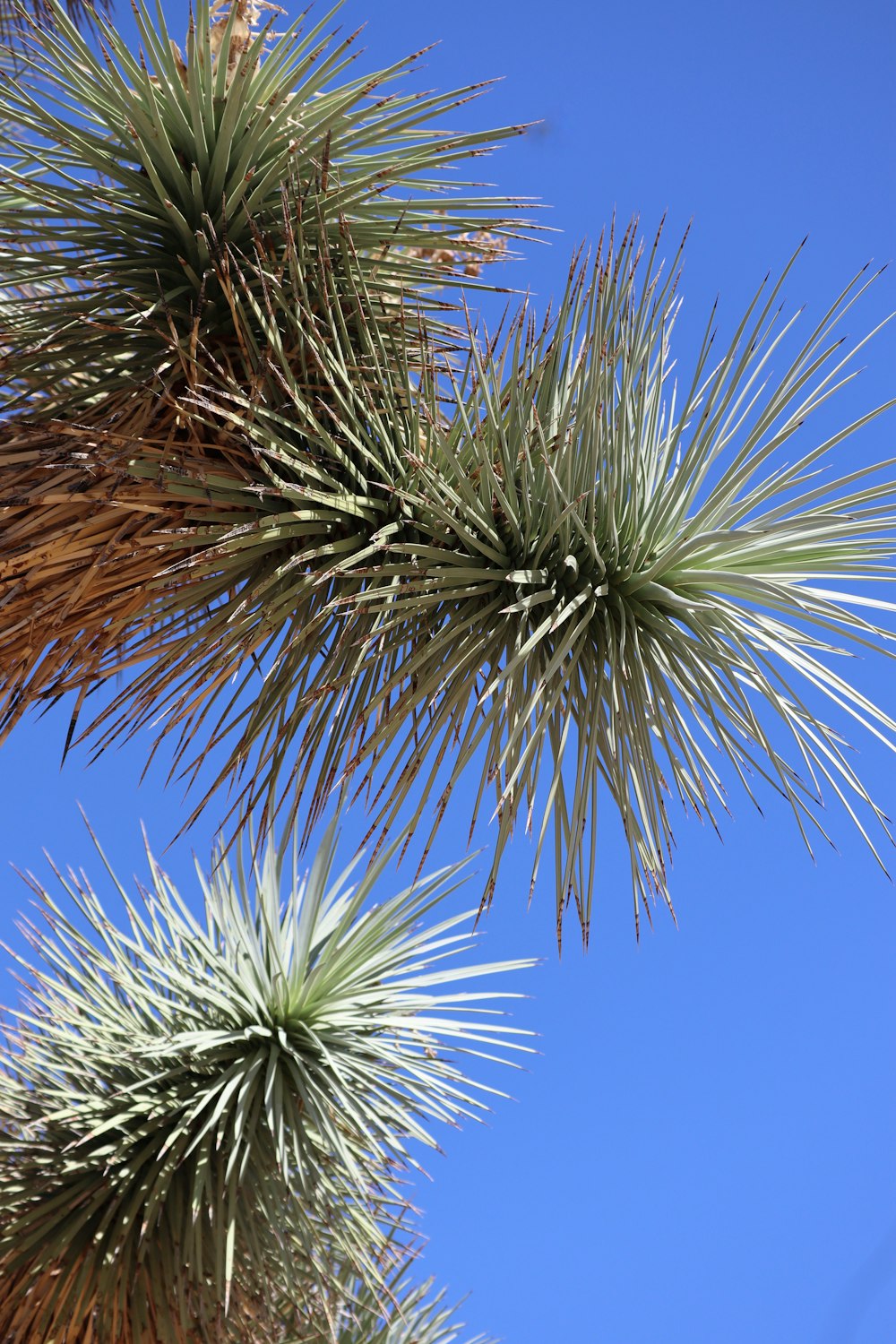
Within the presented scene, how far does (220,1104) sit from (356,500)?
6.10 feet

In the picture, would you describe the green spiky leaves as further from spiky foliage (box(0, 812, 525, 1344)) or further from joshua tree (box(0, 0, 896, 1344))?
spiky foliage (box(0, 812, 525, 1344))

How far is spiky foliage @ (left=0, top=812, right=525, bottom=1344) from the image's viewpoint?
3422 millimetres

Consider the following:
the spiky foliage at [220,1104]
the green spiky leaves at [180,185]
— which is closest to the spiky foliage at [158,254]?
the green spiky leaves at [180,185]

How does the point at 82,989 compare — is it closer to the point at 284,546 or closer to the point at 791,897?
the point at 284,546

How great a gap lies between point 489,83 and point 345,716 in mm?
1203

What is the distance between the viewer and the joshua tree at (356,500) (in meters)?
2.23

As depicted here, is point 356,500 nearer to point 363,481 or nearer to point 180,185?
point 363,481

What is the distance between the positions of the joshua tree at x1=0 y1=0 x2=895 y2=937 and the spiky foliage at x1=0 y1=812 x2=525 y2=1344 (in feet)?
3.17

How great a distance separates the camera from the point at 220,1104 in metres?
3.45

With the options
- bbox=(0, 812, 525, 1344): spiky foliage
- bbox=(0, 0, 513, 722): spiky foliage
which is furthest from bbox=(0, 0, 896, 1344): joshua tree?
bbox=(0, 812, 525, 1344): spiky foliage

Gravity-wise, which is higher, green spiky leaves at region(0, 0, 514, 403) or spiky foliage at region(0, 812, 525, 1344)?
green spiky leaves at region(0, 0, 514, 403)

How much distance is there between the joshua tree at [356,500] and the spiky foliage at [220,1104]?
3.17 feet

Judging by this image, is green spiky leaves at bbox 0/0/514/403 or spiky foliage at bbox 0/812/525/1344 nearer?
green spiky leaves at bbox 0/0/514/403

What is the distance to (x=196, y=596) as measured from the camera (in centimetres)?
241
